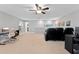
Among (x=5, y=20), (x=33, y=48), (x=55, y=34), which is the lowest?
(x=33, y=48)

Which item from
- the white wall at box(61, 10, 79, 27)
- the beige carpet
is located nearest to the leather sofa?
the white wall at box(61, 10, 79, 27)

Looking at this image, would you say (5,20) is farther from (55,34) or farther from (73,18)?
(73,18)

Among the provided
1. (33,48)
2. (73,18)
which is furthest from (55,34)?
(33,48)

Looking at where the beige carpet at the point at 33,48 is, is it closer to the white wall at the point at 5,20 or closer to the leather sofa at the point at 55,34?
the leather sofa at the point at 55,34

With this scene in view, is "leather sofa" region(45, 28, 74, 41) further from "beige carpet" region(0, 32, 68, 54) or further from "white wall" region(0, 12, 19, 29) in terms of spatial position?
"white wall" region(0, 12, 19, 29)

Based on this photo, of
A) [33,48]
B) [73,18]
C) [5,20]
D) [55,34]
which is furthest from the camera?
[73,18]

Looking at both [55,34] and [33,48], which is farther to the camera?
[55,34]

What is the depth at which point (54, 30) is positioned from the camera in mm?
6996

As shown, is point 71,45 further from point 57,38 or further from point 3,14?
point 3,14
